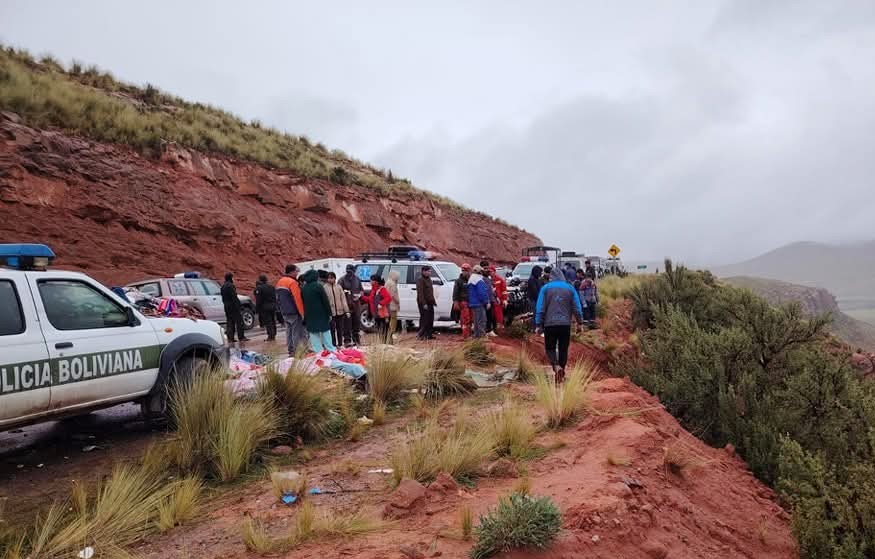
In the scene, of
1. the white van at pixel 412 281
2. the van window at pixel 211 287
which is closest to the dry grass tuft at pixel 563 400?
the white van at pixel 412 281

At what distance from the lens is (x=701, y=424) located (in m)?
7.95

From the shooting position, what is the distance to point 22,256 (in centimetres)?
550

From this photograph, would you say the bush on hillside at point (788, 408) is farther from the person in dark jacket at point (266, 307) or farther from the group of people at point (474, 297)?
the person in dark jacket at point (266, 307)

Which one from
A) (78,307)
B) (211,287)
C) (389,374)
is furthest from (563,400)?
(211,287)

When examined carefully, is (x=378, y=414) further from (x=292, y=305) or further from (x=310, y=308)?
(x=292, y=305)

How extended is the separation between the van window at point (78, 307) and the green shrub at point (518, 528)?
15.1ft

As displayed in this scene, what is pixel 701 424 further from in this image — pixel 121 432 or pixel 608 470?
pixel 121 432

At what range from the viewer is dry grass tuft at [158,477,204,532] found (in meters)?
4.09

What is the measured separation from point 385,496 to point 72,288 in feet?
13.2

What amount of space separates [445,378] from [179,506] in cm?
456

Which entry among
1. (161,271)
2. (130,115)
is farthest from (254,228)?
(130,115)

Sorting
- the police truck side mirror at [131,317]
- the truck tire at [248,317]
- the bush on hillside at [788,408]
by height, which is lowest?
the bush on hillside at [788,408]

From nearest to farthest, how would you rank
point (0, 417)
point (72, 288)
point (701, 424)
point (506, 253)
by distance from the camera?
point (0, 417)
point (72, 288)
point (701, 424)
point (506, 253)

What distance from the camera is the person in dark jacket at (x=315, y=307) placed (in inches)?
386
